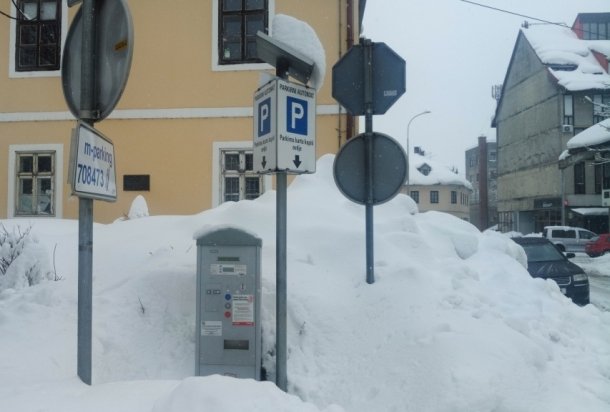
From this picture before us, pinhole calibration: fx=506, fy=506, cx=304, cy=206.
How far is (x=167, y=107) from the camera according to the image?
34.9 feet

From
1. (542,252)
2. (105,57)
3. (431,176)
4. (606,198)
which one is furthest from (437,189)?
(105,57)

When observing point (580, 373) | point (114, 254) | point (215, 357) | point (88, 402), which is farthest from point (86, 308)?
point (580, 373)

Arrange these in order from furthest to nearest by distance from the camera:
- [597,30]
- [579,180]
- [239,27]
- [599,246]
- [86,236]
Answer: [597,30] < [579,180] < [599,246] < [239,27] < [86,236]

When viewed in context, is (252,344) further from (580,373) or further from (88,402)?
(580,373)

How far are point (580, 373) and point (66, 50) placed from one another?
469cm

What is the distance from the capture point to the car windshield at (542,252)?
9.48 m

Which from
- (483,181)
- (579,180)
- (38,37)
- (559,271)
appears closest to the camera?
(559,271)

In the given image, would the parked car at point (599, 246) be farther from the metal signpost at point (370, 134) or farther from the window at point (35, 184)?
the window at point (35, 184)

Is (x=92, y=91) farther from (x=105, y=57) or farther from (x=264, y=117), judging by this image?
(x=264, y=117)

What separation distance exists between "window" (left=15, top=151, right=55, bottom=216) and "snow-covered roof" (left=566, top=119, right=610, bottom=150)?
76.8ft

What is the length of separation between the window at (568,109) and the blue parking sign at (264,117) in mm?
39187

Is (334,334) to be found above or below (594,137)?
below

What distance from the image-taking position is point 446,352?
152 inches

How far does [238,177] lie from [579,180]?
112 ft
